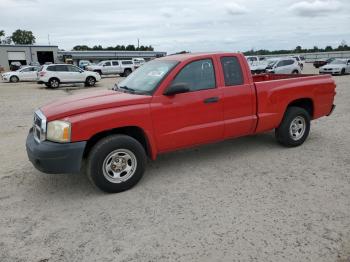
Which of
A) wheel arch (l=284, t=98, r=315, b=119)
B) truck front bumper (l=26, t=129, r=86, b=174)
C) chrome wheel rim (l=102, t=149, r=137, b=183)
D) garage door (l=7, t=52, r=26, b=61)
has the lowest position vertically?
chrome wheel rim (l=102, t=149, r=137, b=183)

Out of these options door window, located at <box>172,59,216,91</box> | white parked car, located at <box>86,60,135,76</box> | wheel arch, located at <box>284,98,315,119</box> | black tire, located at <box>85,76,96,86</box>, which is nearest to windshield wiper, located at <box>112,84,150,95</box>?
door window, located at <box>172,59,216,91</box>

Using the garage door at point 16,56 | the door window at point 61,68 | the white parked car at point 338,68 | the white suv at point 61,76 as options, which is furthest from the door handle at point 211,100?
the garage door at point 16,56

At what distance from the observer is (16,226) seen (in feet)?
12.2

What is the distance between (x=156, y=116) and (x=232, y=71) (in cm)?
160

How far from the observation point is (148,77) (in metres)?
5.14

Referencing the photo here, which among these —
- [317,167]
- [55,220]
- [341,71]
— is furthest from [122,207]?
[341,71]

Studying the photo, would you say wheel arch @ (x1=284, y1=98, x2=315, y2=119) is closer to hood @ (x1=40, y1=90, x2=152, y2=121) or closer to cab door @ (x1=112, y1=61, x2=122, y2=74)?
hood @ (x1=40, y1=90, x2=152, y2=121)

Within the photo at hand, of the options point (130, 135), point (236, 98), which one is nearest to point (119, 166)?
point (130, 135)

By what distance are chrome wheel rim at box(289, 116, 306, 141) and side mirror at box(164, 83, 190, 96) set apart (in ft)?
8.57

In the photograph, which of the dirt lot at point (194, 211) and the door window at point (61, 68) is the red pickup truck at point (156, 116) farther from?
the door window at point (61, 68)

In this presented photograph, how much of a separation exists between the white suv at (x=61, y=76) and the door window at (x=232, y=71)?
61.3 feet

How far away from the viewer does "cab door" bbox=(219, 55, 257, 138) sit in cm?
522

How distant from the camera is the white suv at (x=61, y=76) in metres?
21.7

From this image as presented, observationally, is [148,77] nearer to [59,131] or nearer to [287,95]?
[59,131]
